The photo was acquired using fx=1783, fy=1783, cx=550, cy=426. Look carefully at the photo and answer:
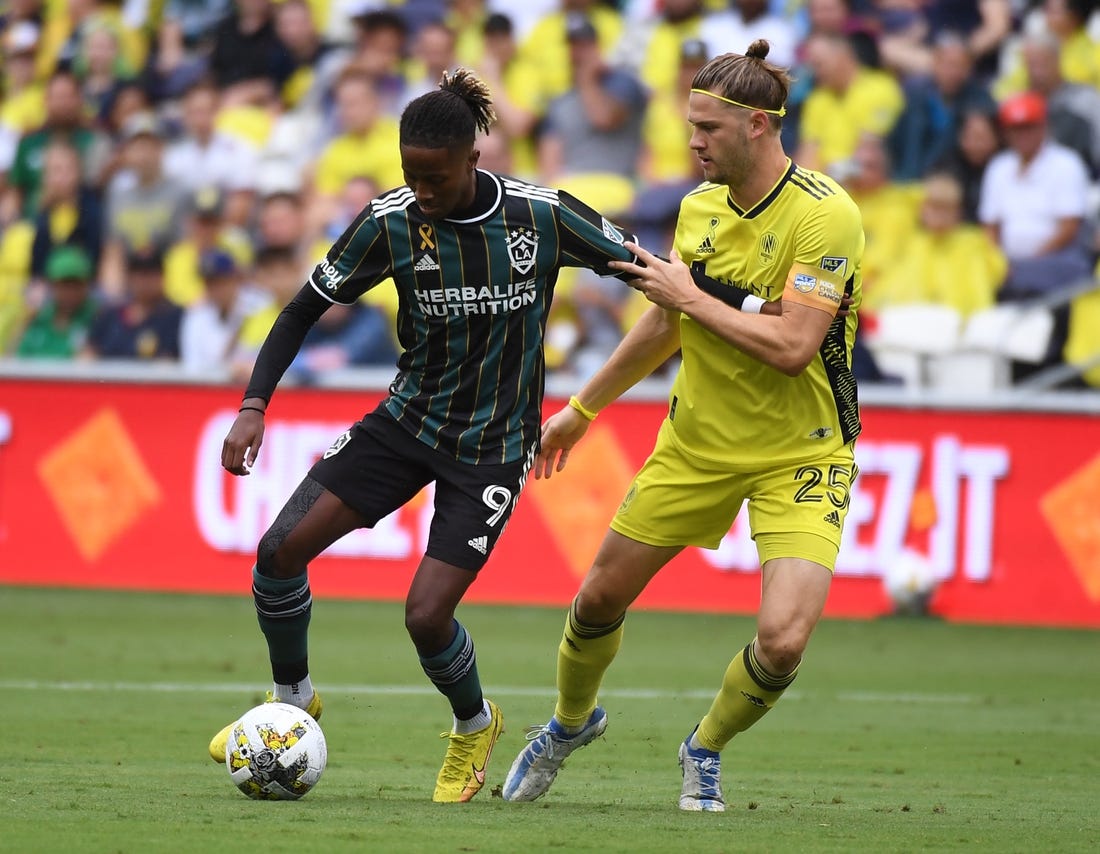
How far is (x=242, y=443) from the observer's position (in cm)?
584

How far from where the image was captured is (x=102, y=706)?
840 centimetres

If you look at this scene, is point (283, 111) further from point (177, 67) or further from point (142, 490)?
point (142, 490)

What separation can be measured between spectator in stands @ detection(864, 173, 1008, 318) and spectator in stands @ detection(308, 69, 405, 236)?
4.29 m

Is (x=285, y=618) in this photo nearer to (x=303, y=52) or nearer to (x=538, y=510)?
(x=538, y=510)

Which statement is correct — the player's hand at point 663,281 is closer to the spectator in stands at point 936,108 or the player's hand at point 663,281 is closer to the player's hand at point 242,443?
the player's hand at point 242,443

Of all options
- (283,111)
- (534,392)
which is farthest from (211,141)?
(534,392)

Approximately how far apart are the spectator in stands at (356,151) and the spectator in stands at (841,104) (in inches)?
137

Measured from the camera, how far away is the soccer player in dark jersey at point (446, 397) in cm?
597

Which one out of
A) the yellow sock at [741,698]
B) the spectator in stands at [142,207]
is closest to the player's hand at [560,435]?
the yellow sock at [741,698]

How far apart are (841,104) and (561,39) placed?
8.62ft

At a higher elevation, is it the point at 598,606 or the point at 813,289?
the point at 813,289

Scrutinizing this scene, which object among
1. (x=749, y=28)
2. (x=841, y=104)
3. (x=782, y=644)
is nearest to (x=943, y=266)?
(x=841, y=104)

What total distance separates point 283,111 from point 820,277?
11.3m

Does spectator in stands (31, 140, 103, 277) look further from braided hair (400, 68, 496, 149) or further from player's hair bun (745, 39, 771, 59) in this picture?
player's hair bun (745, 39, 771, 59)
